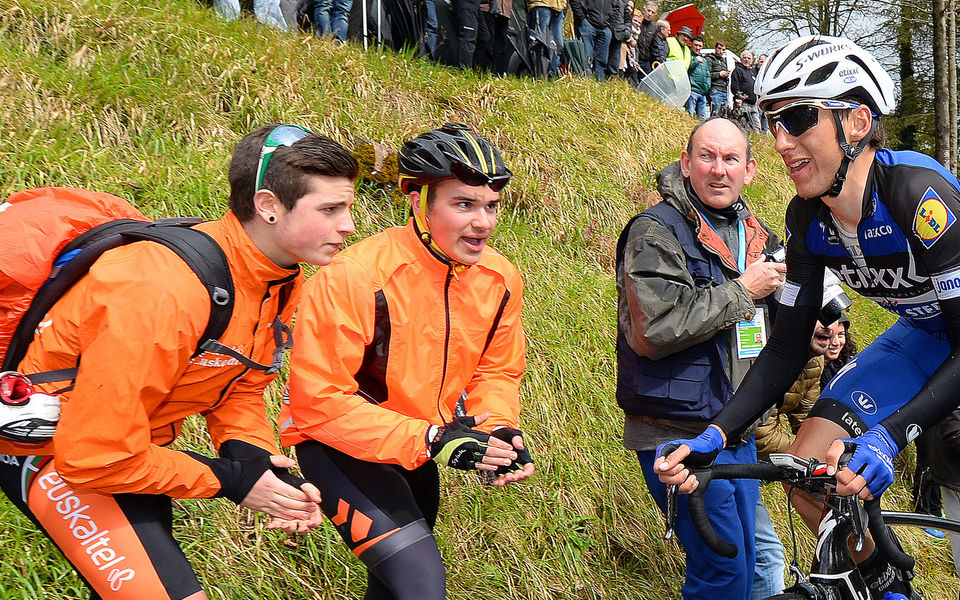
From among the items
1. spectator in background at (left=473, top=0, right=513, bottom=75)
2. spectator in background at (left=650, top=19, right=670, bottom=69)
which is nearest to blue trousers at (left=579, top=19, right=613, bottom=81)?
spectator in background at (left=650, top=19, right=670, bottom=69)

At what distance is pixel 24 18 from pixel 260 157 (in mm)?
4417

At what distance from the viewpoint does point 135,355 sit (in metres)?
2.07

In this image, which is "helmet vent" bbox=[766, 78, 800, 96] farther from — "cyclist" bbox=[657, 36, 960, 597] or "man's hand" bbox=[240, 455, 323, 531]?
"man's hand" bbox=[240, 455, 323, 531]

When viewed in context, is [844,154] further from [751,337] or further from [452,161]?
[452,161]

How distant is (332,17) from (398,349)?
249 inches

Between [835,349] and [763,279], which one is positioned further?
[835,349]

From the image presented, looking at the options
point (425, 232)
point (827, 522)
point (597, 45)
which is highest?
point (597, 45)

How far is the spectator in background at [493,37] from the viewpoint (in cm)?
924

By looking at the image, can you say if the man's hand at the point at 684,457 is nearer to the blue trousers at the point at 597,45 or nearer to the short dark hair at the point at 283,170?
the short dark hair at the point at 283,170

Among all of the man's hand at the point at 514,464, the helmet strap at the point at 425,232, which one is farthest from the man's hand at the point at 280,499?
the helmet strap at the point at 425,232

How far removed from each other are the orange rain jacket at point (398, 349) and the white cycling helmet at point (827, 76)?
3.84 ft

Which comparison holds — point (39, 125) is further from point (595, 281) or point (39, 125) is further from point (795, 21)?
point (795, 21)

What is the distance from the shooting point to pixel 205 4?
23.7 feet

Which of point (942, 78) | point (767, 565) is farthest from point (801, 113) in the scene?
point (942, 78)
